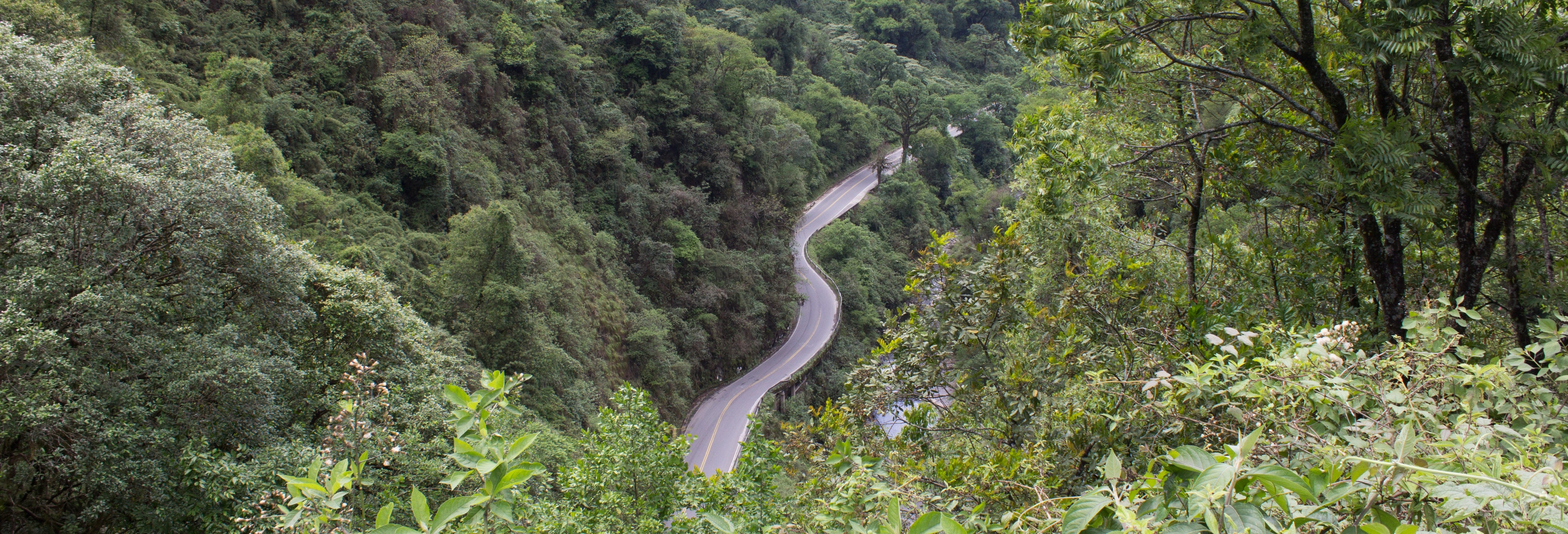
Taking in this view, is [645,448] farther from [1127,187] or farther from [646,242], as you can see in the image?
[646,242]

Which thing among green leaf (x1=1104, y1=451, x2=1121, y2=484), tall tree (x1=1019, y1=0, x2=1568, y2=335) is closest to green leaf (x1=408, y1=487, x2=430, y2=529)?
green leaf (x1=1104, y1=451, x2=1121, y2=484)

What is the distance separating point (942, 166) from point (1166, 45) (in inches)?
1760

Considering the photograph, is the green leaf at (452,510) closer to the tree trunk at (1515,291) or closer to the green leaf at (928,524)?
the green leaf at (928,524)

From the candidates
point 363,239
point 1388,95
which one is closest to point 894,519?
point 1388,95

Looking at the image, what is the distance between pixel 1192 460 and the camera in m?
2.21

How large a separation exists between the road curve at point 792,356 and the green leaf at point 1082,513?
1662cm

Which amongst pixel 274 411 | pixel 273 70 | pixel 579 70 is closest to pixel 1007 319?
pixel 274 411

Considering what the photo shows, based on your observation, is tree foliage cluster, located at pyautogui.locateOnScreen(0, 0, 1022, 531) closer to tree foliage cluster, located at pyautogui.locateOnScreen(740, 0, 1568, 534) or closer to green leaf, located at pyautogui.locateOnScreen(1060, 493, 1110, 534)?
green leaf, located at pyautogui.locateOnScreen(1060, 493, 1110, 534)

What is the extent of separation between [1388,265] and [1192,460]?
137 inches

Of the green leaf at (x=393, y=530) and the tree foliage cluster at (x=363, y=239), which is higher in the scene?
the green leaf at (x=393, y=530)

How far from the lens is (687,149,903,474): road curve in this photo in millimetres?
25609

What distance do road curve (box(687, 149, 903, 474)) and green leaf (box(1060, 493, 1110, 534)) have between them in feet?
54.5

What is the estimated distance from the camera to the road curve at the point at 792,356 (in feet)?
84.0

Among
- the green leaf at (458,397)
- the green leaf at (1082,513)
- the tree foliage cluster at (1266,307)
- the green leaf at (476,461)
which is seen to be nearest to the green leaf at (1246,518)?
the tree foliage cluster at (1266,307)
